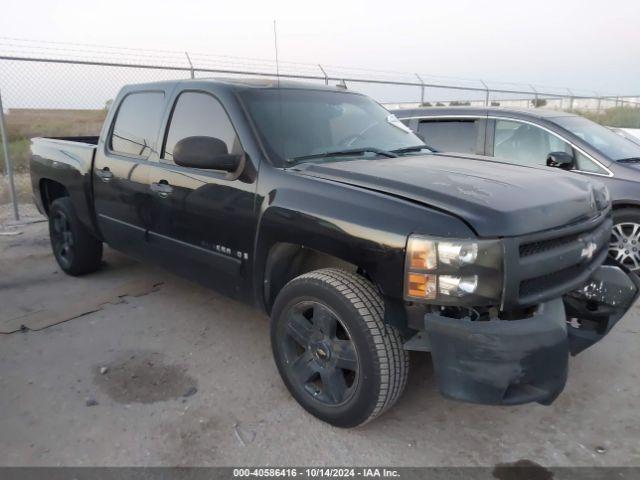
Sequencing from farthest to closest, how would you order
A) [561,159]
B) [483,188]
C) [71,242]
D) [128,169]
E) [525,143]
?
[525,143] → [561,159] → [71,242] → [128,169] → [483,188]

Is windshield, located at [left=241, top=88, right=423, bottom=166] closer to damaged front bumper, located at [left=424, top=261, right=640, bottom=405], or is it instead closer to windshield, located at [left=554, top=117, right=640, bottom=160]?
damaged front bumper, located at [left=424, top=261, right=640, bottom=405]

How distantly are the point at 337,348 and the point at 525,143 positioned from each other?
13.3 feet

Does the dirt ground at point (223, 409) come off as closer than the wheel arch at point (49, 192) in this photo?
Yes

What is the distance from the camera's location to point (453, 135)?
621 cm

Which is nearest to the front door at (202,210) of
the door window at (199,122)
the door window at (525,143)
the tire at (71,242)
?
the door window at (199,122)

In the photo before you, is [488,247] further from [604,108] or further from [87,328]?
[604,108]

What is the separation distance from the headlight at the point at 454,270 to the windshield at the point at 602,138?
3.81 meters

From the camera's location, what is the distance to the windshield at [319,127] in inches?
126

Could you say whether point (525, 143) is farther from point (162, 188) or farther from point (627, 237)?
point (162, 188)

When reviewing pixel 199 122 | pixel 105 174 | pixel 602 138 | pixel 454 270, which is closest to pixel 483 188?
pixel 454 270

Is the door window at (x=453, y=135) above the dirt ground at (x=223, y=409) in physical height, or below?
above

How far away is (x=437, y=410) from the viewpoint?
117 inches

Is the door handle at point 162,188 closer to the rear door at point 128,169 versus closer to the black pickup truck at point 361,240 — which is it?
the black pickup truck at point 361,240

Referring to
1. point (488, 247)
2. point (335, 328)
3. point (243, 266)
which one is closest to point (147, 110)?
point (243, 266)
